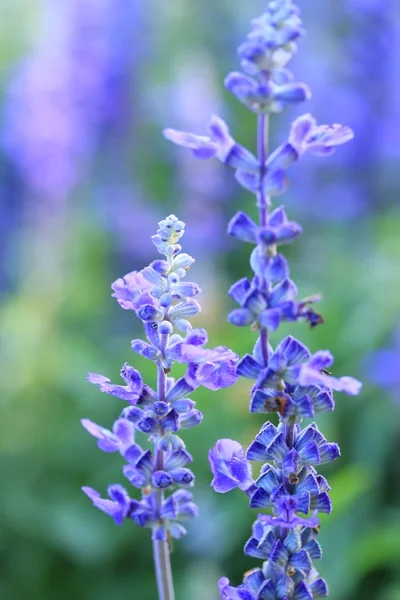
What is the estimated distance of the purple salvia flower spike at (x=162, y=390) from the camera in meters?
1.03

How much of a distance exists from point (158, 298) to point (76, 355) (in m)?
2.25

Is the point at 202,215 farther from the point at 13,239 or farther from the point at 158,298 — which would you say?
the point at 158,298

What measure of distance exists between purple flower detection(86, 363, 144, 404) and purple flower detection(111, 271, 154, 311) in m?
0.08

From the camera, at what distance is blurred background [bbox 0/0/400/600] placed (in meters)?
2.65

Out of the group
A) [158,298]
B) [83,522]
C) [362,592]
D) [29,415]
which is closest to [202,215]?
[29,415]

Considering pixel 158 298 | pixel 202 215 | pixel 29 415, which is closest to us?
pixel 158 298

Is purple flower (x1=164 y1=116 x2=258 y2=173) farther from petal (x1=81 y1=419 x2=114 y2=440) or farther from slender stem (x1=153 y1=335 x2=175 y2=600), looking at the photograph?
petal (x1=81 y1=419 x2=114 y2=440)

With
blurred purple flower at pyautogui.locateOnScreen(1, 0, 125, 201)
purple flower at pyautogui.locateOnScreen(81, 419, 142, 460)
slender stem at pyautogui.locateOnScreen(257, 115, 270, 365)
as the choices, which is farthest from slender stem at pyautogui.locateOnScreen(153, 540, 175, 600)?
blurred purple flower at pyautogui.locateOnScreen(1, 0, 125, 201)

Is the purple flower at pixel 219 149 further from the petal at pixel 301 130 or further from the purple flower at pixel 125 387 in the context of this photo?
the purple flower at pixel 125 387

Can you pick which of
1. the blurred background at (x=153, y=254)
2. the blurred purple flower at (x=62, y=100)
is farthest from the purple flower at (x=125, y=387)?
the blurred purple flower at (x=62, y=100)

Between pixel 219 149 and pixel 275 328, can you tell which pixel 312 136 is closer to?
pixel 219 149

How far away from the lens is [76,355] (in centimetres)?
327

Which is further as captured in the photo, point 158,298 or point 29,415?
point 29,415

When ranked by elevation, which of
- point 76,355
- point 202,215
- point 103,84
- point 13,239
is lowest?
point 76,355
